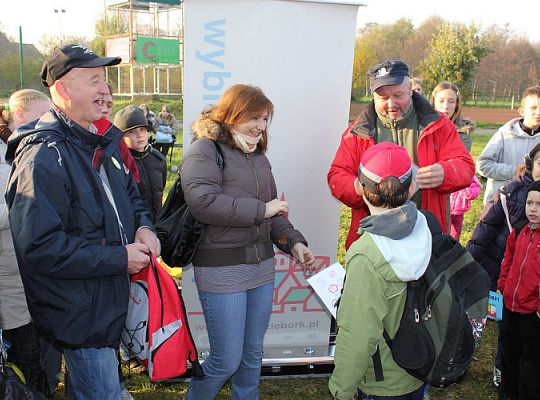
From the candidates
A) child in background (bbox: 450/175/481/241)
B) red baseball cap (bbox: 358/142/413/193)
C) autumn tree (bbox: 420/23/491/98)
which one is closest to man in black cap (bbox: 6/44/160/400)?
red baseball cap (bbox: 358/142/413/193)

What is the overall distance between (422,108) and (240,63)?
1067 millimetres

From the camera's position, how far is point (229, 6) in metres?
2.71

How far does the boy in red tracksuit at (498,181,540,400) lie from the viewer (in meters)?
2.65

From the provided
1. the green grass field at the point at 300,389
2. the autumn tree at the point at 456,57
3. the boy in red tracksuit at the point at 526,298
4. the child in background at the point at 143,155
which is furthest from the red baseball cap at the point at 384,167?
the autumn tree at the point at 456,57

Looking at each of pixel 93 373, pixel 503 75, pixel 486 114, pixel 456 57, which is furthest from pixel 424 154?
pixel 503 75

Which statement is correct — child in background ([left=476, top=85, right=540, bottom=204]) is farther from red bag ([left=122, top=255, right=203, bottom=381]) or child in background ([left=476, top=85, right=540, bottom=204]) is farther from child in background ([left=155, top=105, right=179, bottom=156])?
child in background ([left=155, top=105, right=179, bottom=156])

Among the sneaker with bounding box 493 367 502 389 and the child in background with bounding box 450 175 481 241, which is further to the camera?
the child in background with bounding box 450 175 481 241

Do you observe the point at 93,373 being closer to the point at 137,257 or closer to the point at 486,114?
the point at 137,257

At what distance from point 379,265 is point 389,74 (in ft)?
A: 4.11

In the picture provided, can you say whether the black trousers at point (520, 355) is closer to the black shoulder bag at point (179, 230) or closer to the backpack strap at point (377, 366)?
the backpack strap at point (377, 366)

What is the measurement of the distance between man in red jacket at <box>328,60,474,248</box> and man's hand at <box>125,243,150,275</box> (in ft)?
3.92

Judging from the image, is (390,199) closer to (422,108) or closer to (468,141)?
(422,108)

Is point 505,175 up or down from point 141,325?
up

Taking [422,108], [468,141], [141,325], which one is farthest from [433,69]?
[141,325]
